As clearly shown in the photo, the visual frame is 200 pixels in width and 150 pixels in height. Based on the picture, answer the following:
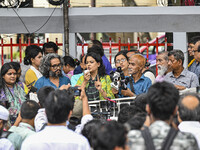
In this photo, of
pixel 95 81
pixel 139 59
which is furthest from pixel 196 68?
pixel 95 81

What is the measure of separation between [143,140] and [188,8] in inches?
235

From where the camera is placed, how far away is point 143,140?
3.04m

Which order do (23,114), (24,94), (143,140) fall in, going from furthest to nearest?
(24,94), (23,114), (143,140)

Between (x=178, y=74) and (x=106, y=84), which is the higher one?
(x=178, y=74)

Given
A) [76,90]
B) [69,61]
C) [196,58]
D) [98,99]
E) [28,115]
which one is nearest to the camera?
[28,115]

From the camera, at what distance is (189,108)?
148 inches

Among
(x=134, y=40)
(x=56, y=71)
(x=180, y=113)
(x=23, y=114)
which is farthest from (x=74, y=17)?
(x=134, y=40)

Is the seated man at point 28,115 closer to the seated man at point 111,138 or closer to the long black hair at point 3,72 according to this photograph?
the long black hair at point 3,72

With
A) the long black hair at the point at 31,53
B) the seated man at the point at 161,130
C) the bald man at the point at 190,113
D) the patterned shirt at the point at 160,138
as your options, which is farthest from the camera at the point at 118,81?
the patterned shirt at the point at 160,138

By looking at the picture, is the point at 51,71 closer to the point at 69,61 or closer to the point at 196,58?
the point at 69,61

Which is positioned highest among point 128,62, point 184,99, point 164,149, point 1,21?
point 1,21

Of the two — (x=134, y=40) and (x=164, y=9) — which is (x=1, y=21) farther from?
(x=134, y=40)

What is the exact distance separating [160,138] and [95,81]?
9.55 feet

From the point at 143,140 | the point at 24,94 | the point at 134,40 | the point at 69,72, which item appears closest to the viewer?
the point at 143,140
